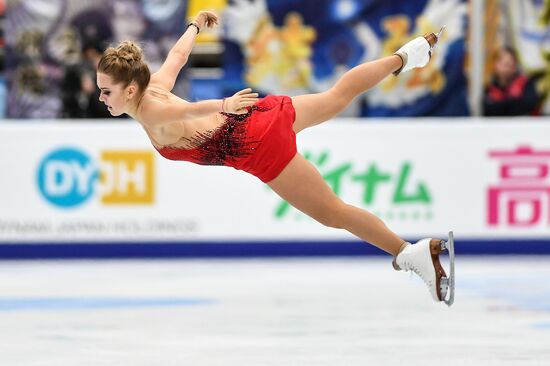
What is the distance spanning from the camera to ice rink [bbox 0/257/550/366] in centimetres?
506

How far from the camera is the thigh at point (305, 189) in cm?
529

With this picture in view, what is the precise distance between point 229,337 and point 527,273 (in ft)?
12.3

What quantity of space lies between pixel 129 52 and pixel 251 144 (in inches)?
26.6

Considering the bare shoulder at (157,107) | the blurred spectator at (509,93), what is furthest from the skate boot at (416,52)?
the blurred spectator at (509,93)

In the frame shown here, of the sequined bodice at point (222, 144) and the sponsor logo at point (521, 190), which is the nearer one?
the sequined bodice at point (222, 144)

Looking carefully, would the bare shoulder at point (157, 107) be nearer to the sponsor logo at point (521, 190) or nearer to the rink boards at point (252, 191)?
the rink boards at point (252, 191)

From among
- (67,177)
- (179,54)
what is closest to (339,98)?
(179,54)

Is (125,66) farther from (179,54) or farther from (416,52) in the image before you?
(416,52)

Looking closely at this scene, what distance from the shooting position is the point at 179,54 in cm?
564

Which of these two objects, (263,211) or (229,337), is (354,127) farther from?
(229,337)

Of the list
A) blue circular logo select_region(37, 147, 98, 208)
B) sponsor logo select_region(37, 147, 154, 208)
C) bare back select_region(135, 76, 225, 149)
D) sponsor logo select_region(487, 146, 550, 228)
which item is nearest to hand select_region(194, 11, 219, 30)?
bare back select_region(135, 76, 225, 149)

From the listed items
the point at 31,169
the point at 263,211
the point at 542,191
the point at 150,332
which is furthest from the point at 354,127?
the point at 150,332

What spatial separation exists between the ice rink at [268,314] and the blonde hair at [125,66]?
3.84 feet

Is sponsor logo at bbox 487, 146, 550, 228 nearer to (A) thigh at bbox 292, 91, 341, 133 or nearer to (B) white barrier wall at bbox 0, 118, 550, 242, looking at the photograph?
(B) white barrier wall at bbox 0, 118, 550, 242
